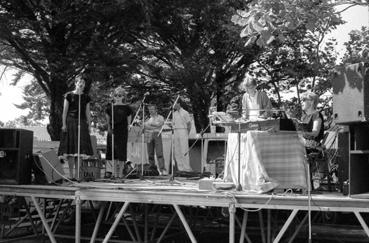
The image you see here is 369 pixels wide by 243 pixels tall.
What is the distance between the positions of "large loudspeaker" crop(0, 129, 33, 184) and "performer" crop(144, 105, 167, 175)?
281 cm

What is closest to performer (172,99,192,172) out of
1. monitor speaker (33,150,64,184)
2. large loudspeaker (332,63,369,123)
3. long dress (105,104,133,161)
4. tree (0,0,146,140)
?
long dress (105,104,133,161)

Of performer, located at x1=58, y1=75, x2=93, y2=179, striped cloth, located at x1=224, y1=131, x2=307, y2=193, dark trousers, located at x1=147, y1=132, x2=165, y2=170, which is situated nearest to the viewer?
striped cloth, located at x1=224, y1=131, x2=307, y2=193

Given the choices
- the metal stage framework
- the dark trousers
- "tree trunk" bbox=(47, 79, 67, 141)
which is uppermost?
"tree trunk" bbox=(47, 79, 67, 141)

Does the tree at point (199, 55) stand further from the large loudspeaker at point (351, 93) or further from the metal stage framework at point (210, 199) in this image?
the large loudspeaker at point (351, 93)

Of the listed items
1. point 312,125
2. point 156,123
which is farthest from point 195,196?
point 156,123

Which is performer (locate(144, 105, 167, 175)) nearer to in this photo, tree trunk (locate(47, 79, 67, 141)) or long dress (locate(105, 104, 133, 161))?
long dress (locate(105, 104, 133, 161))

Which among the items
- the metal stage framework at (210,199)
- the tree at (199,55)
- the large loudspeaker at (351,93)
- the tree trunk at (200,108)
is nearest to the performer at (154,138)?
the metal stage framework at (210,199)

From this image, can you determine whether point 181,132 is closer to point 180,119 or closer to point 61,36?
point 180,119

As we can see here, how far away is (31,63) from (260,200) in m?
10.4

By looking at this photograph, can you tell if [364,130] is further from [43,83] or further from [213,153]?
[43,83]

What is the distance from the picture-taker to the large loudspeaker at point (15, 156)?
8172 millimetres

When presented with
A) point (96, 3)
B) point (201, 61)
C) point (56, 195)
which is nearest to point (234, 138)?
point (56, 195)

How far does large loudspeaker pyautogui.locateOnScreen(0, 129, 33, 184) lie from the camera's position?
8.17 m

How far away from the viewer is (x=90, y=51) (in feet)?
48.3
